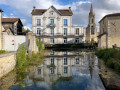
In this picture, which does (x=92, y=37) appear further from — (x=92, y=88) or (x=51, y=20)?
(x=92, y=88)

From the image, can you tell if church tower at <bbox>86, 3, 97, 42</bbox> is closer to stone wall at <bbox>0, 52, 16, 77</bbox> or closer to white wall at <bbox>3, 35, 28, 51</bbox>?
white wall at <bbox>3, 35, 28, 51</bbox>

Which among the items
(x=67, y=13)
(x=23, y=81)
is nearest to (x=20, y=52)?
(x=23, y=81)

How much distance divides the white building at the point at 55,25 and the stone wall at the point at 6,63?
93.2 ft

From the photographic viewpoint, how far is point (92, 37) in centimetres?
6003

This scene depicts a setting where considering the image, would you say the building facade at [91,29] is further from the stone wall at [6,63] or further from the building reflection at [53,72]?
the stone wall at [6,63]

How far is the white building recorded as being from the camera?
1455 inches

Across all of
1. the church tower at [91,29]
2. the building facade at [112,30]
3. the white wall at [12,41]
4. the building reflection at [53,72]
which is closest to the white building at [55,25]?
the building facade at [112,30]

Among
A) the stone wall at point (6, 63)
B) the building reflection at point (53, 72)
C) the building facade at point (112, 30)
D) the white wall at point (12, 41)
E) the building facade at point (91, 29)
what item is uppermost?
the building facade at point (91, 29)

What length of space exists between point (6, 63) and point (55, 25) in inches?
1205

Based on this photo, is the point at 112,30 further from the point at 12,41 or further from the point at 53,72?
the point at 53,72

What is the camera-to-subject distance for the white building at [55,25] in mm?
36969

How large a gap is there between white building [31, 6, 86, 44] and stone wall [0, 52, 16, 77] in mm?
28415

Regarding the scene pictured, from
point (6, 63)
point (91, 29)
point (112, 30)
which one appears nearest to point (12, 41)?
point (6, 63)

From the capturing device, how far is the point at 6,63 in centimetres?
745
